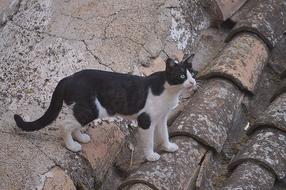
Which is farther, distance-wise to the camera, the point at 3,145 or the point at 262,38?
the point at 262,38

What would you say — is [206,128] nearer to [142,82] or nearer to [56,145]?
[142,82]

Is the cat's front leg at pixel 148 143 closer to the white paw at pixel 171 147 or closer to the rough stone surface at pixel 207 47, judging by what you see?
the white paw at pixel 171 147

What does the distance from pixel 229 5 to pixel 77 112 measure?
5.46 ft

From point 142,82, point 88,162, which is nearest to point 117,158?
point 88,162

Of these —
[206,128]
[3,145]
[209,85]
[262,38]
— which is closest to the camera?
[3,145]

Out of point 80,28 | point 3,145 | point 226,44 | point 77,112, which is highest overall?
point 226,44

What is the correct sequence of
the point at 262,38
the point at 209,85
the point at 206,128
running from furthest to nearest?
1. the point at 262,38
2. the point at 209,85
3. the point at 206,128

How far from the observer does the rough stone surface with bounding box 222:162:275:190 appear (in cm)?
269

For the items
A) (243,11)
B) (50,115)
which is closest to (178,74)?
(50,115)

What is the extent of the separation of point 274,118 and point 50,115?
3.59 feet

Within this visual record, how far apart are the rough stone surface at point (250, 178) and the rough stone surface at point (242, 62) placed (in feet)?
2.22

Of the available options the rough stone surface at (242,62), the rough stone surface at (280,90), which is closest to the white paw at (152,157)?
the rough stone surface at (242,62)

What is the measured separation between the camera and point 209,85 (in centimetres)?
337

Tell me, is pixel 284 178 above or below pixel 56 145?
above
